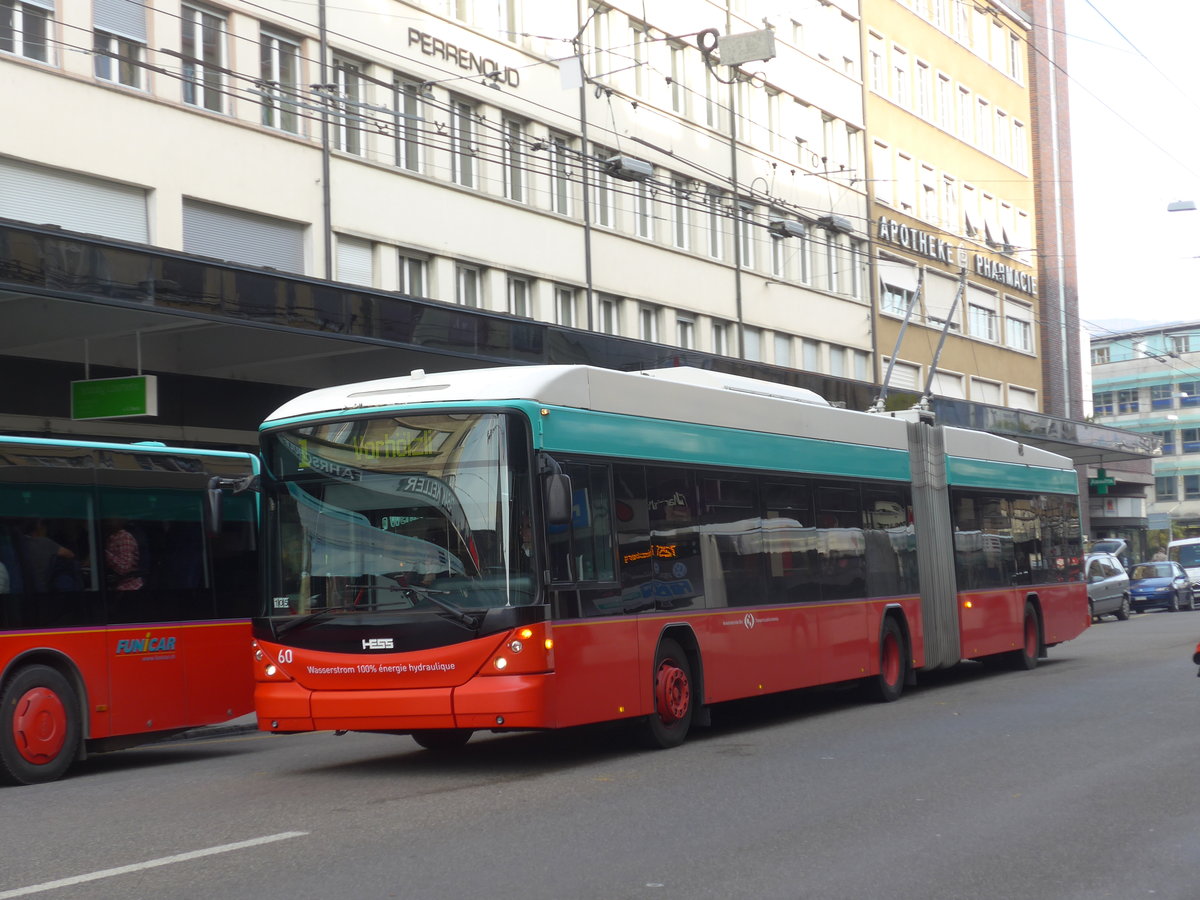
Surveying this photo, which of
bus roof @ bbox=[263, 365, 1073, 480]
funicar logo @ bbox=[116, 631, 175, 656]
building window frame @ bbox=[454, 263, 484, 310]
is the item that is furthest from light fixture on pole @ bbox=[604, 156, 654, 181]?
funicar logo @ bbox=[116, 631, 175, 656]

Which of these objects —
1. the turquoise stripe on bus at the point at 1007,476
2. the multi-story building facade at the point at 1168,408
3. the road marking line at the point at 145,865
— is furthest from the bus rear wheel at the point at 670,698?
the multi-story building facade at the point at 1168,408

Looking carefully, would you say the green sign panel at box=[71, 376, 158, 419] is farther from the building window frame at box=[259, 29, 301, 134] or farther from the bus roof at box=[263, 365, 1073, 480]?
the bus roof at box=[263, 365, 1073, 480]

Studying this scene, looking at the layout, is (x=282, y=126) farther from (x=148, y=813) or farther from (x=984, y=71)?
(x=984, y=71)

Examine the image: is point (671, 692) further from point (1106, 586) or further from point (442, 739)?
point (1106, 586)

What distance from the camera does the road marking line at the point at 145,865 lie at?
7016 mm

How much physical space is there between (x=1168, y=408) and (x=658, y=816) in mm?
101923

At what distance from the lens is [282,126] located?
24.9 meters

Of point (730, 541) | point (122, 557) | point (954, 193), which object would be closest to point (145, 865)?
point (122, 557)

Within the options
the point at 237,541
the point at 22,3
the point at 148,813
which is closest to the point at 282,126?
the point at 22,3

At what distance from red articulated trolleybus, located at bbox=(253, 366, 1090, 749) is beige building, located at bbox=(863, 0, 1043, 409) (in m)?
29.4

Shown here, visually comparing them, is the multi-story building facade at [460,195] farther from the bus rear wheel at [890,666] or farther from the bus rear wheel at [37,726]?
the bus rear wheel at [890,666]

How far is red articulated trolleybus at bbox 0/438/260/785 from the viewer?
11781 millimetres

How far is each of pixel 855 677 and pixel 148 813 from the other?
802cm

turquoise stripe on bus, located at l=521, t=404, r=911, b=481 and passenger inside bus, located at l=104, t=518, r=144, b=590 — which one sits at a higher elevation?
turquoise stripe on bus, located at l=521, t=404, r=911, b=481
